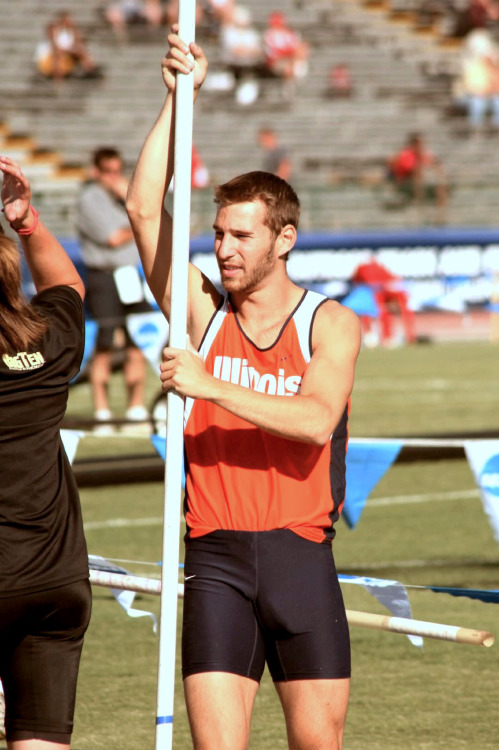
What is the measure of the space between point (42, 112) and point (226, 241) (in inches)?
985

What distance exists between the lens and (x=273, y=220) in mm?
4027

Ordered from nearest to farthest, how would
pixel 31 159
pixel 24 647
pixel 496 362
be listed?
1. pixel 24 647
2. pixel 496 362
3. pixel 31 159

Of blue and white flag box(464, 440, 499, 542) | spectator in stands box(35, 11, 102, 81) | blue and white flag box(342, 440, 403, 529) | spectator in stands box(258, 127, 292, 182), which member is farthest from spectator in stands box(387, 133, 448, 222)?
blue and white flag box(464, 440, 499, 542)

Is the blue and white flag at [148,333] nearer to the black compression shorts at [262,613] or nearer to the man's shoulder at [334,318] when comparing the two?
the man's shoulder at [334,318]

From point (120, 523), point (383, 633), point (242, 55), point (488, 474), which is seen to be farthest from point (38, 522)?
point (242, 55)

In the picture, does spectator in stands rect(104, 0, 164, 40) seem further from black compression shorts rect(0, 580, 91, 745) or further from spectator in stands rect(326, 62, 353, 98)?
black compression shorts rect(0, 580, 91, 745)

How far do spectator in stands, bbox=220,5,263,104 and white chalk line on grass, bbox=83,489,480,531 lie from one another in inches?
849

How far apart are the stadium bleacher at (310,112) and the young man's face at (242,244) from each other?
20164 millimetres

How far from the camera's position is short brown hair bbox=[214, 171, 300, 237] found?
4000 millimetres

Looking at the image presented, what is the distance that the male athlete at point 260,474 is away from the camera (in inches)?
151

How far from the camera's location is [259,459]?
3971 mm

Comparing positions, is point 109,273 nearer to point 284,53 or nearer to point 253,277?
point 253,277

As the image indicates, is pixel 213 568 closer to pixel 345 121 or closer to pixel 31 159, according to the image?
pixel 31 159

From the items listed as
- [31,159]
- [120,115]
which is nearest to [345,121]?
[120,115]
